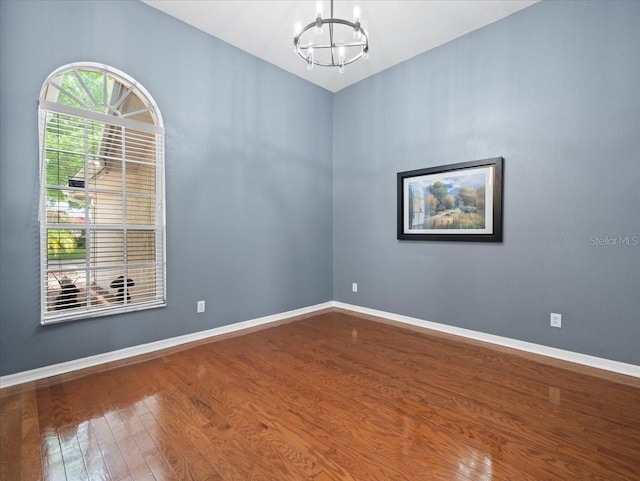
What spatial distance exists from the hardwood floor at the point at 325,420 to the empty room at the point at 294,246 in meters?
0.01

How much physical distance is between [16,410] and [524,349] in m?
3.95

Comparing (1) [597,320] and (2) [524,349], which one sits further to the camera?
(2) [524,349]

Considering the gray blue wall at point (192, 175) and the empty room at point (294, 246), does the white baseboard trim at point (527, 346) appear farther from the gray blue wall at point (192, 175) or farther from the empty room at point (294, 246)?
the gray blue wall at point (192, 175)

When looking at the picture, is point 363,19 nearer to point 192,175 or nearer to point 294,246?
point 192,175

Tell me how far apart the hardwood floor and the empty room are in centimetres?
→ 1

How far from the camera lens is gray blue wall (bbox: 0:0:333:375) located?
2277mm

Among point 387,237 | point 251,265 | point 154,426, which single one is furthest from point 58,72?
point 387,237

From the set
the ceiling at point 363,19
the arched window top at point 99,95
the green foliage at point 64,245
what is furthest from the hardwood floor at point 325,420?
the ceiling at point 363,19

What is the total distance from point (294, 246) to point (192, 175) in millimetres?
1581

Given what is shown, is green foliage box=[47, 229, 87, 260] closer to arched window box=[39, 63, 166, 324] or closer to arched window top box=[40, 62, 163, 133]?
arched window box=[39, 63, 166, 324]

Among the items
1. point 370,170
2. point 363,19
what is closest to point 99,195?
point 363,19

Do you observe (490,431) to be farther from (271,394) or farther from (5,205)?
(5,205)

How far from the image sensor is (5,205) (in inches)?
87.8

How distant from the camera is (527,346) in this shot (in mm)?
2936
